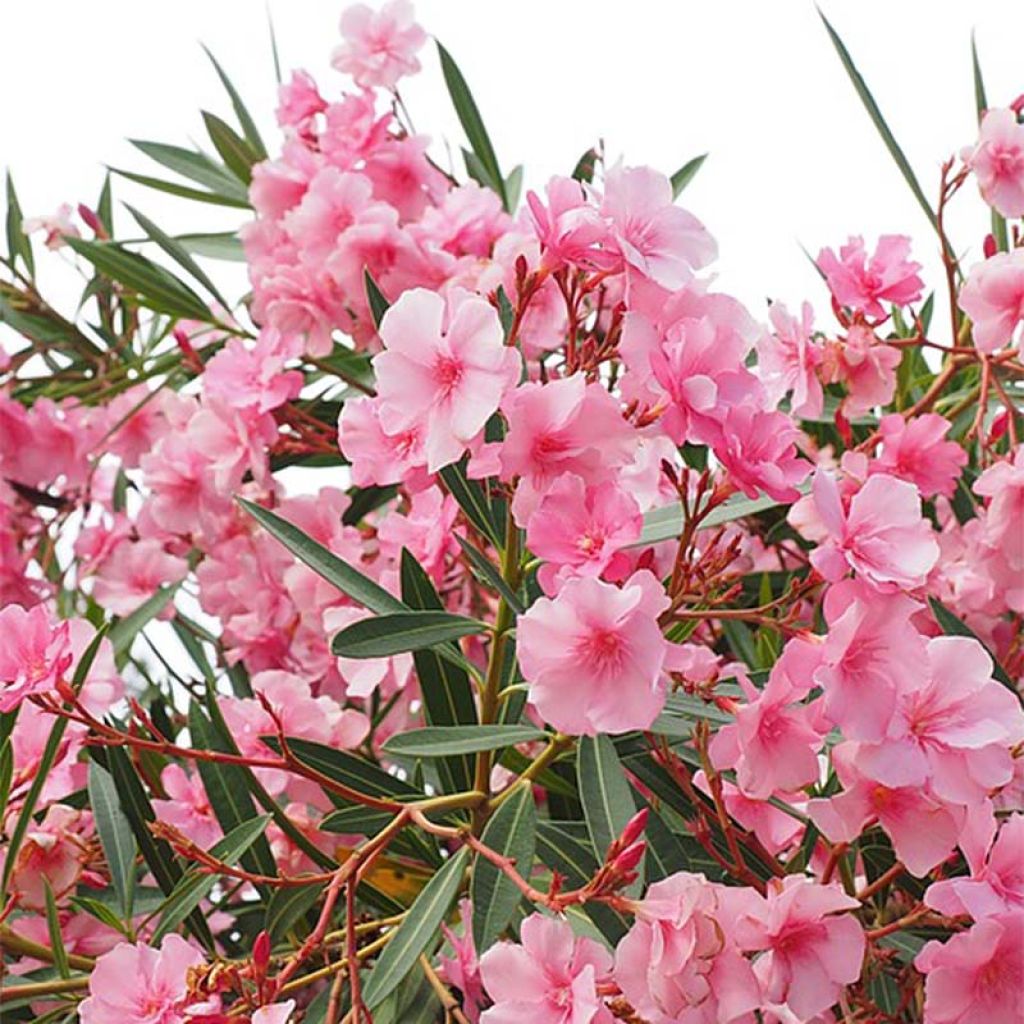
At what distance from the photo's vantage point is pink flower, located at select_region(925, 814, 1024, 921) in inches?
32.0

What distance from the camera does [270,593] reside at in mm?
1348

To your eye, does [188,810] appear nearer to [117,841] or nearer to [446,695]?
[117,841]

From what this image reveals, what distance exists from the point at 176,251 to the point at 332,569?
2.33ft

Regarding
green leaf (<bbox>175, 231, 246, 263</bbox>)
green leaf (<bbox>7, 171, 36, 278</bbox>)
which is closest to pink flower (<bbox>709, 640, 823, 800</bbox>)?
green leaf (<bbox>175, 231, 246, 263</bbox>)

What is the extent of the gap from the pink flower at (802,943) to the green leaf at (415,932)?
18 centimetres

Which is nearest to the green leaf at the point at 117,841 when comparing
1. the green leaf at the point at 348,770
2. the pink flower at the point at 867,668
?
the green leaf at the point at 348,770

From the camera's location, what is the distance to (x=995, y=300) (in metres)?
1.08

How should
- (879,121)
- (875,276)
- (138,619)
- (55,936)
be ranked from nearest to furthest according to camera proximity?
(55,936) → (875,276) → (879,121) → (138,619)

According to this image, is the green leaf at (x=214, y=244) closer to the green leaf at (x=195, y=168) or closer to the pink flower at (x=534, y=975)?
the green leaf at (x=195, y=168)

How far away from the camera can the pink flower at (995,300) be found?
1.06 meters

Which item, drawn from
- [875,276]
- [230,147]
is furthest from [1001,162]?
[230,147]

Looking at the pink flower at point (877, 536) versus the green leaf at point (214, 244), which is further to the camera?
the green leaf at point (214, 244)

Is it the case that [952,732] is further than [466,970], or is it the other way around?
[466,970]

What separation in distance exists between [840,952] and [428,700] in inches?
12.2
